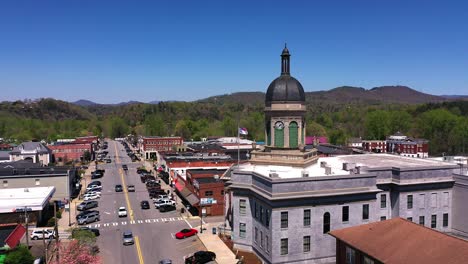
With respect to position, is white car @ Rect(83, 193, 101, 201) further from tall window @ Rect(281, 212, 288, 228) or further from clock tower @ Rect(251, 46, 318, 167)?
tall window @ Rect(281, 212, 288, 228)

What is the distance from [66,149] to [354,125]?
5326 inches

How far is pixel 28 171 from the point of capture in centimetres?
6781

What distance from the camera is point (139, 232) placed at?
4944cm

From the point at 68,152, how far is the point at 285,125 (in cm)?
9578

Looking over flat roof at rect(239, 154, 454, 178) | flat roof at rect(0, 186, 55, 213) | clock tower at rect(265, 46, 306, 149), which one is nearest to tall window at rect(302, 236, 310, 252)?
flat roof at rect(239, 154, 454, 178)

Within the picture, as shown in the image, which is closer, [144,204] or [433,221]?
[433,221]

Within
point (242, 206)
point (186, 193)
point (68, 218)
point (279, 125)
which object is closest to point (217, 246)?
point (242, 206)

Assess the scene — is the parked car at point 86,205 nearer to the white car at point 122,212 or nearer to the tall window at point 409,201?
the white car at point 122,212

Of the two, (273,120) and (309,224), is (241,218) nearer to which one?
(309,224)

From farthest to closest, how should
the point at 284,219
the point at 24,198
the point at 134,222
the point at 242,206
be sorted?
the point at 24,198, the point at 134,222, the point at 242,206, the point at 284,219

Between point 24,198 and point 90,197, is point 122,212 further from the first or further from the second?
point 90,197

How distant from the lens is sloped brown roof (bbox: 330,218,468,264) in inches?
974

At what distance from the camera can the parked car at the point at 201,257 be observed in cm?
3814

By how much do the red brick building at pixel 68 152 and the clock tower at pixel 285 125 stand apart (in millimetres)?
91670
